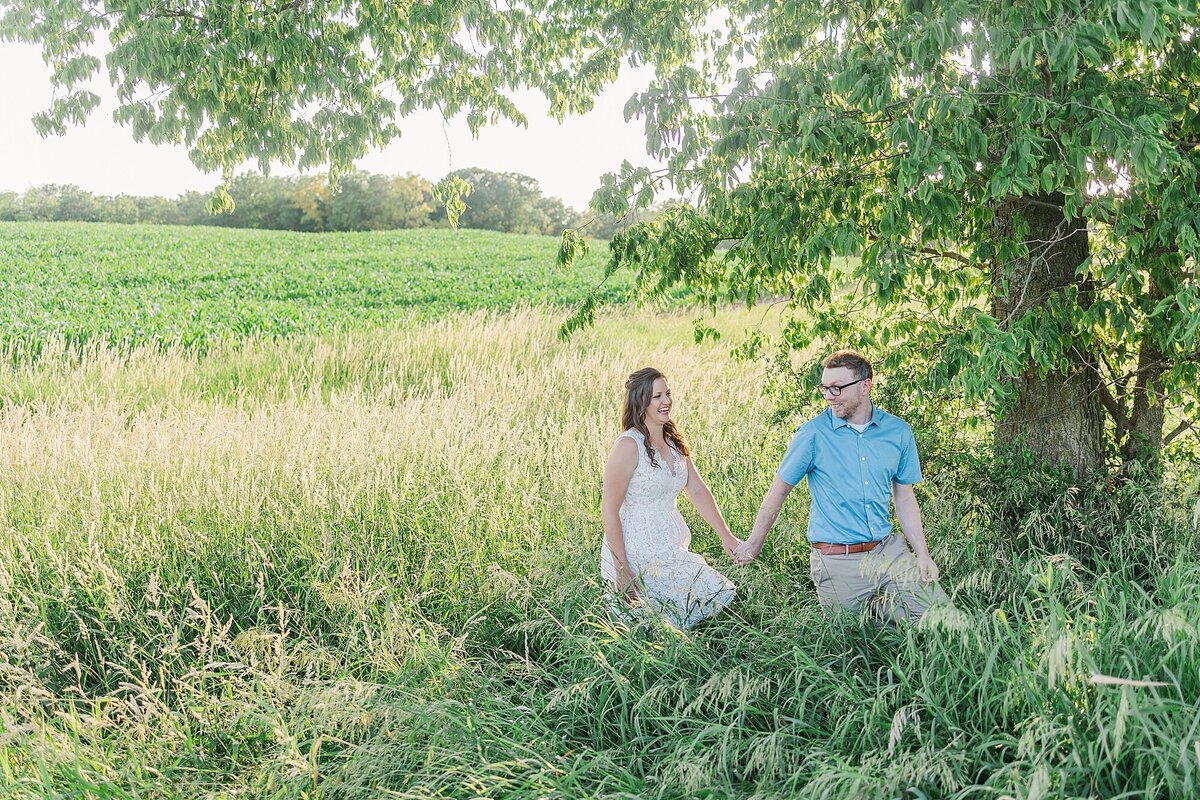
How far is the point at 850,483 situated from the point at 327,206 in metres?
69.1

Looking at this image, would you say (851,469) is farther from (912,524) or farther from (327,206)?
(327,206)

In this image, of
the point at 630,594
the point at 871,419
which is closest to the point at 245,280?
the point at 630,594

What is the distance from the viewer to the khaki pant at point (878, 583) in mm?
3680

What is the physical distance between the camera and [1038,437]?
578 cm

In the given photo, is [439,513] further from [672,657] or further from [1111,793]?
[1111,793]

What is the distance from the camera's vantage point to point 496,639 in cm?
446

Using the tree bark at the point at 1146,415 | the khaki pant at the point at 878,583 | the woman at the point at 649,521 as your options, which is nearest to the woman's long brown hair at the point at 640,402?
the woman at the point at 649,521

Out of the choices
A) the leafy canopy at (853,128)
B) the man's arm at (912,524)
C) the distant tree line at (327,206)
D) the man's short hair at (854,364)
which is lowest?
the man's arm at (912,524)

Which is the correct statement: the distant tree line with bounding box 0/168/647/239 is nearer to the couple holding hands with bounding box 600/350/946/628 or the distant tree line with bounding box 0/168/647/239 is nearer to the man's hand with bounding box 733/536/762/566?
the couple holding hands with bounding box 600/350/946/628

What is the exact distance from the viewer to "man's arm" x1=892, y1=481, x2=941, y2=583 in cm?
384

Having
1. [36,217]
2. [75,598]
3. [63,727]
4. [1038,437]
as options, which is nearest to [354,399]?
[75,598]

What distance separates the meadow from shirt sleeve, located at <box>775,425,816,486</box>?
54 centimetres

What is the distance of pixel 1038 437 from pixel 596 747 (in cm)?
385

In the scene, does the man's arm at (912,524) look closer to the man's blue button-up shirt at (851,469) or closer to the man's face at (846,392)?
the man's blue button-up shirt at (851,469)
